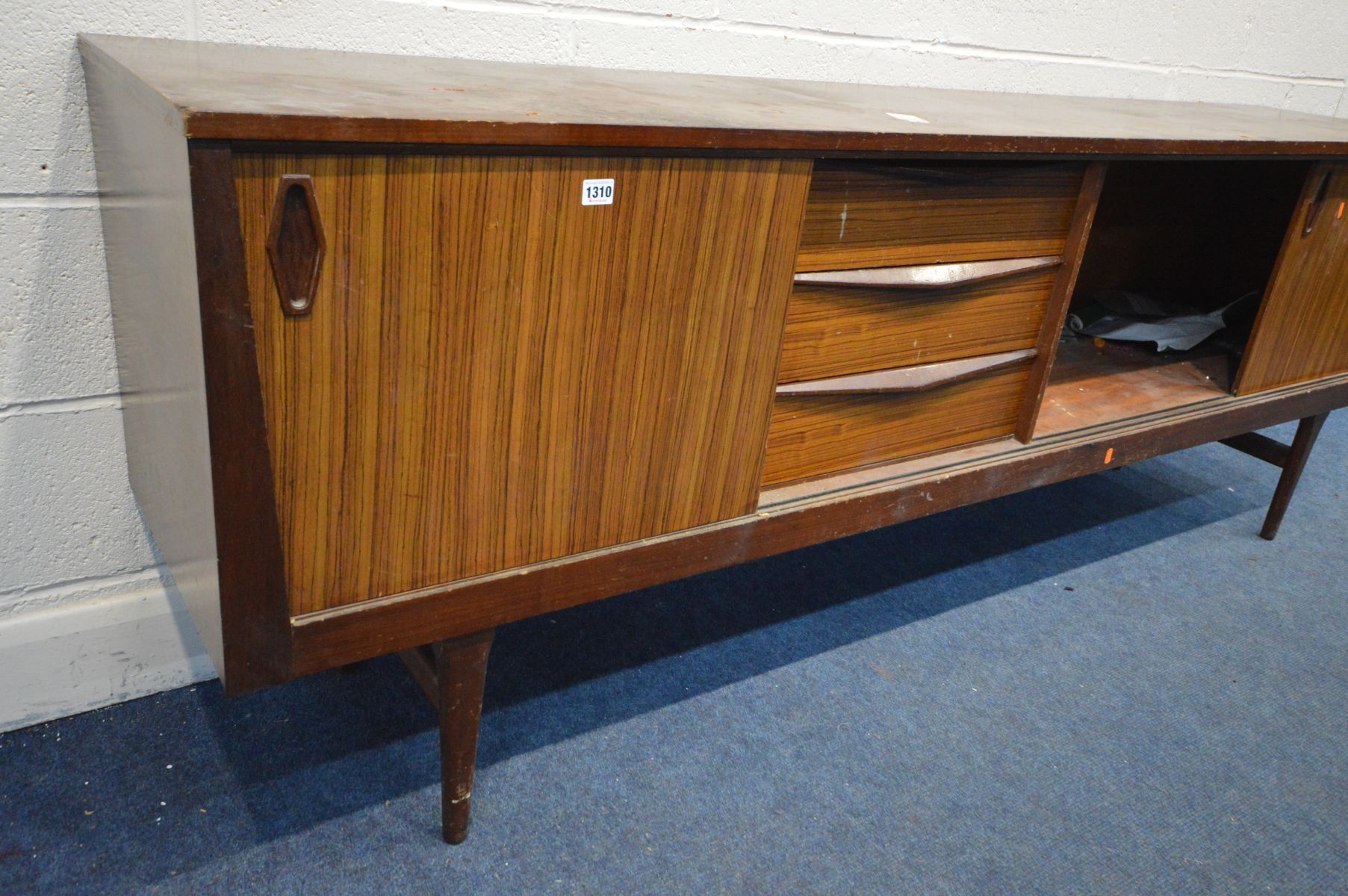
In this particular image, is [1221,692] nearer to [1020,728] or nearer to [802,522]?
[1020,728]

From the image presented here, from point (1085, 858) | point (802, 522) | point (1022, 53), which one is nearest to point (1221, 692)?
point (1085, 858)

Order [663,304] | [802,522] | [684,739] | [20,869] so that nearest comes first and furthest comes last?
[663,304] → [20,869] → [802,522] → [684,739]

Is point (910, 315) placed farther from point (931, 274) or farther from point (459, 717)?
point (459, 717)

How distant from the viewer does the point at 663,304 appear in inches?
35.0

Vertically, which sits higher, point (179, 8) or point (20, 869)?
point (179, 8)

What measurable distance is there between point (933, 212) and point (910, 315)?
0.39 feet

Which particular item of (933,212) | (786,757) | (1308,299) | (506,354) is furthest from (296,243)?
(1308,299)

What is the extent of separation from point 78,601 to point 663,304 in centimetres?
84

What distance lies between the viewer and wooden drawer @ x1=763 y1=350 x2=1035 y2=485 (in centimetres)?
110

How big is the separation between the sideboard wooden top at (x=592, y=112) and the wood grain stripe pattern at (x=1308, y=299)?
0.27ft

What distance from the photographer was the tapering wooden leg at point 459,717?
3.19 ft

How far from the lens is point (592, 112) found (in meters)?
0.83

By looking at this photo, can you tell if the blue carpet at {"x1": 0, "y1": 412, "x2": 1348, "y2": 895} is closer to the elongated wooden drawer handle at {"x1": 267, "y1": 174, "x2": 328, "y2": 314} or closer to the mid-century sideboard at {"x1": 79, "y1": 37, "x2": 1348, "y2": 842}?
the mid-century sideboard at {"x1": 79, "y1": 37, "x2": 1348, "y2": 842}

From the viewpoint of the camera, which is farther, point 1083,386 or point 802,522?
point 1083,386
